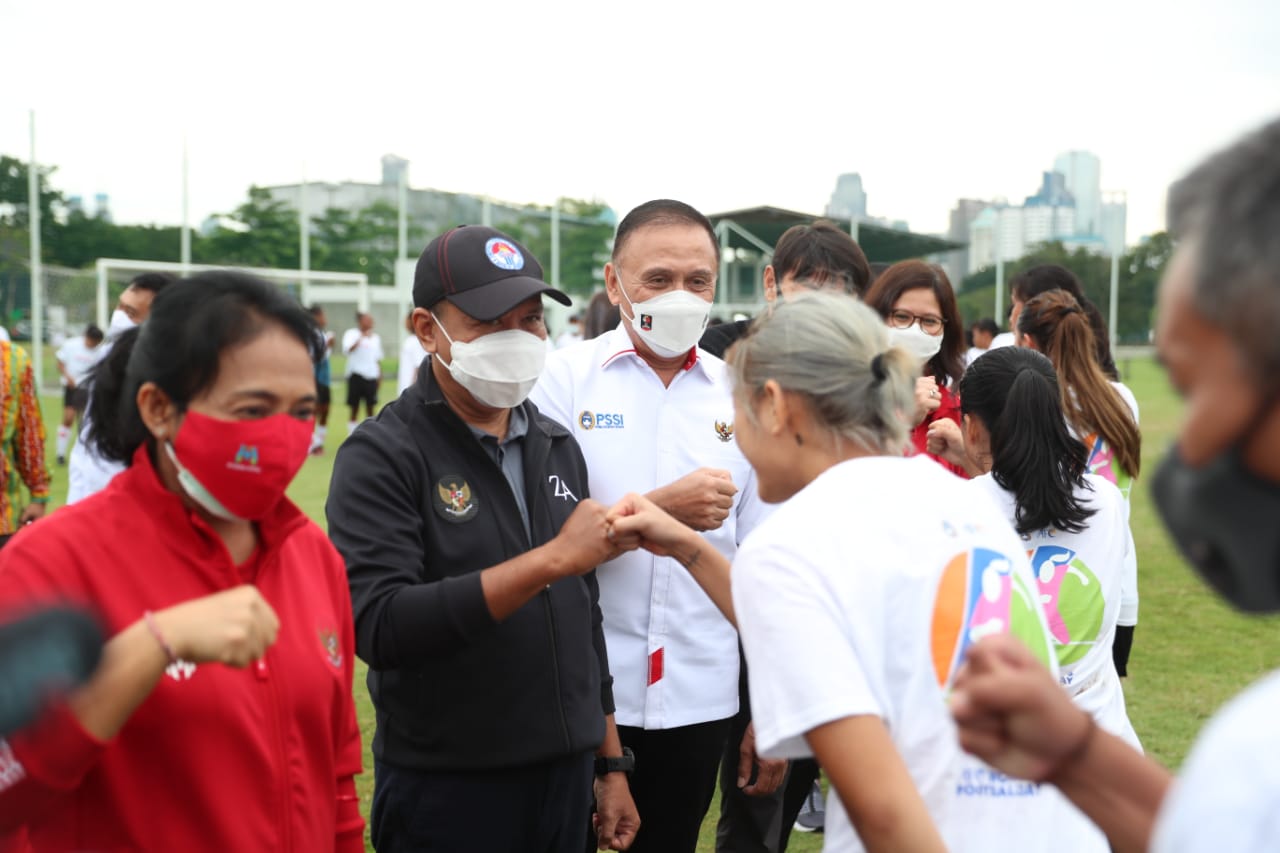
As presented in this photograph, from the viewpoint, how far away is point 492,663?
2.60 meters

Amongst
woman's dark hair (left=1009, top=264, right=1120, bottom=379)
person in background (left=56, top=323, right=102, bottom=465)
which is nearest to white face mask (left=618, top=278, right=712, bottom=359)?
woman's dark hair (left=1009, top=264, right=1120, bottom=379)

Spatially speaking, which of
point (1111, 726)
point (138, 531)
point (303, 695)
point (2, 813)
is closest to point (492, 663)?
point (303, 695)

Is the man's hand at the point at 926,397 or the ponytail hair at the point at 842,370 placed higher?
the ponytail hair at the point at 842,370

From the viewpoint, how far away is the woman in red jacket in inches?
65.9

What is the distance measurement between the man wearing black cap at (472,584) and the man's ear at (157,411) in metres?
0.58

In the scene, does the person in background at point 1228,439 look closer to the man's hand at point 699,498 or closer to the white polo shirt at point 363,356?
the man's hand at point 699,498

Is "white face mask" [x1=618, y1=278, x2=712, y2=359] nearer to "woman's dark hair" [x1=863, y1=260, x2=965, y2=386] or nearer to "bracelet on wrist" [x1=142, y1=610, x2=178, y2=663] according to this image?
"woman's dark hair" [x1=863, y1=260, x2=965, y2=386]

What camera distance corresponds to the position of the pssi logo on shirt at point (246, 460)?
79.1 inches

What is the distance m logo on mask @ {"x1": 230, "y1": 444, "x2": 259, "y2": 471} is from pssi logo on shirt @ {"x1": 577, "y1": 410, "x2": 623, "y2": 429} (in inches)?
57.0

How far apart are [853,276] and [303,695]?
9.93 ft

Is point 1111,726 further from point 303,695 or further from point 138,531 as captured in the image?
point 138,531

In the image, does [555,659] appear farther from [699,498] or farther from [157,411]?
[157,411]

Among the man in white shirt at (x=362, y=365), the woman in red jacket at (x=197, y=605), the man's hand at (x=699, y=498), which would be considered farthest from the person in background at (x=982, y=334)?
the woman in red jacket at (x=197, y=605)

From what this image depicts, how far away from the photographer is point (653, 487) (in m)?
3.34
